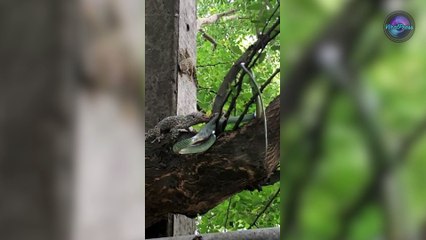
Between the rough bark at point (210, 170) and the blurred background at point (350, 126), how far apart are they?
0.96 m

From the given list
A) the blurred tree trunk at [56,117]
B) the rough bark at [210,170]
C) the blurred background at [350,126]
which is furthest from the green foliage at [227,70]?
the blurred tree trunk at [56,117]

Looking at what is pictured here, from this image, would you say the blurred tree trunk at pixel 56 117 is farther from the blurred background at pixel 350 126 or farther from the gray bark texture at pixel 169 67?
the gray bark texture at pixel 169 67

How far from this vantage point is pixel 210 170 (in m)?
1.43

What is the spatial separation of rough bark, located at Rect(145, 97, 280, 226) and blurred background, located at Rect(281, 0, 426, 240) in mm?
956

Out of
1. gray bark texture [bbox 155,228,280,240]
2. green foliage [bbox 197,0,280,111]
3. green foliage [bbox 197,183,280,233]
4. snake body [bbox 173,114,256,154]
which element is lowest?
green foliage [bbox 197,183,280,233]

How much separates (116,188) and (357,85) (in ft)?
0.54

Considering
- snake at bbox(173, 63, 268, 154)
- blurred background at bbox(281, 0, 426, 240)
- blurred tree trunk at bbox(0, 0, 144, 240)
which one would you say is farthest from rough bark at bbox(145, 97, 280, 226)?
blurred tree trunk at bbox(0, 0, 144, 240)

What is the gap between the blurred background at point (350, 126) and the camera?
1.09ft

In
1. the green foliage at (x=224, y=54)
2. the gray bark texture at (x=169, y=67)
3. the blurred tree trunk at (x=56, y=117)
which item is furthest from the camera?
the green foliage at (x=224, y=54)

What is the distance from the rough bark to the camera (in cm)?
135

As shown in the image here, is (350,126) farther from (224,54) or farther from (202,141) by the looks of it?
(224,54)

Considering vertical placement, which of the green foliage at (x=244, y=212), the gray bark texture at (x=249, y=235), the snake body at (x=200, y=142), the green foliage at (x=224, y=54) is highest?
the green foliage at (x=224, y=54)

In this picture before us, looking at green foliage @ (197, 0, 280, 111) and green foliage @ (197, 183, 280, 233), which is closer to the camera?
green foliage @ (197, 183, 280, 233)

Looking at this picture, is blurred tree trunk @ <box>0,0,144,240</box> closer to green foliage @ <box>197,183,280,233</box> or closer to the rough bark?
the rough bark
